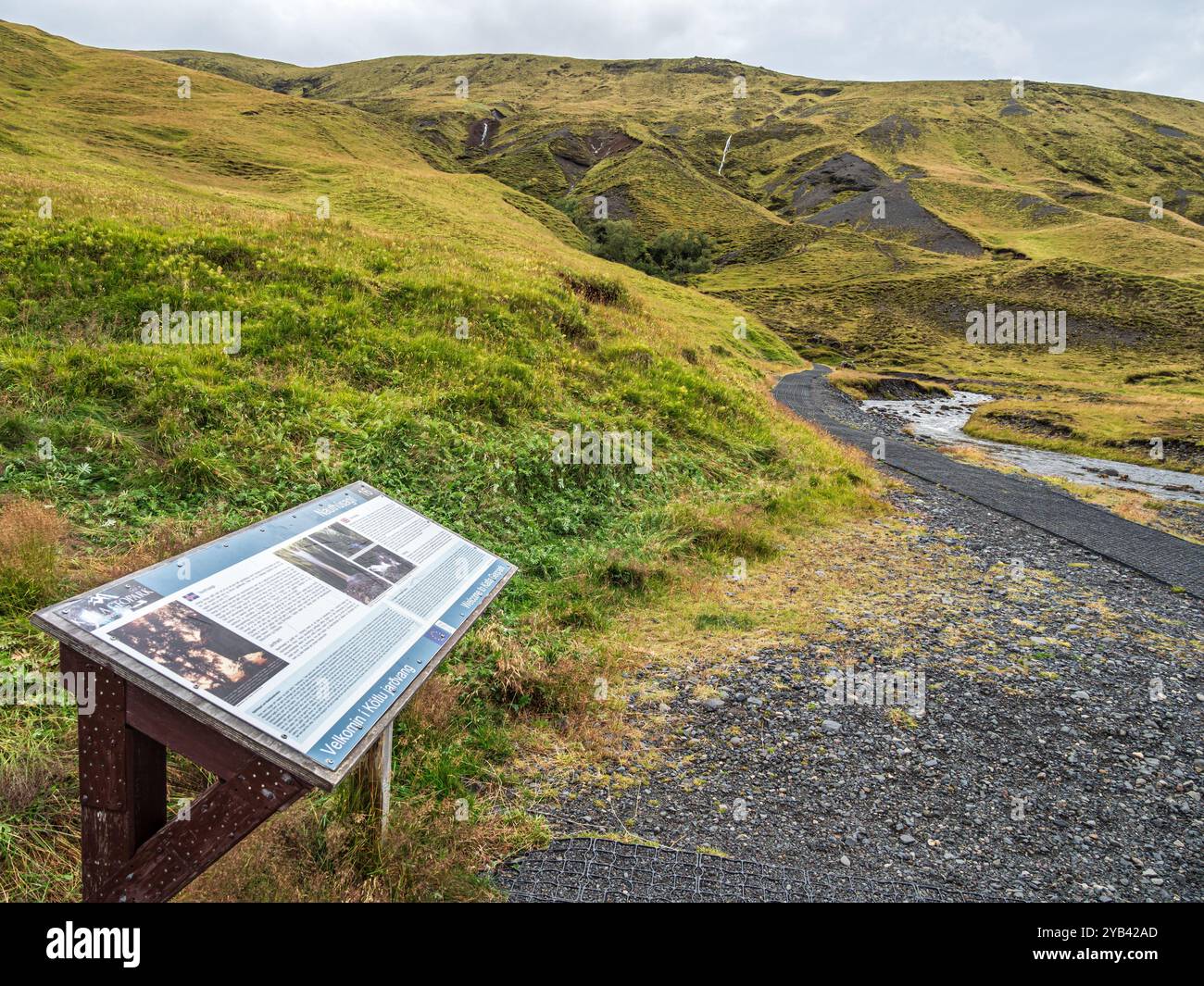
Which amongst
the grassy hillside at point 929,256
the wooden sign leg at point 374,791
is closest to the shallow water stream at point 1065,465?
the grassy hillside at point 929,256

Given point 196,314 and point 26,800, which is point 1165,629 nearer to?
point 26,800

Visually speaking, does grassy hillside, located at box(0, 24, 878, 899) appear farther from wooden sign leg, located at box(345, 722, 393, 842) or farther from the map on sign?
the map on sign

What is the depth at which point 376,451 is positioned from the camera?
1118 centimetres

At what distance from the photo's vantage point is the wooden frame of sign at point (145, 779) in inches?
124

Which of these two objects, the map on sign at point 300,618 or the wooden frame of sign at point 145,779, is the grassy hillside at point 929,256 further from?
the wooden frame of sign at point 145,779

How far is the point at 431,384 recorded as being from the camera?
1363 cm

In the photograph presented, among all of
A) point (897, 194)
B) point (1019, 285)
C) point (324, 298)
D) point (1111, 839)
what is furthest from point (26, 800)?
point (897, 194)

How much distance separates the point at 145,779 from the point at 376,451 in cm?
830

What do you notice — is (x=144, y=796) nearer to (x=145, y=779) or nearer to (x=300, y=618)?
(x=145, y=779)

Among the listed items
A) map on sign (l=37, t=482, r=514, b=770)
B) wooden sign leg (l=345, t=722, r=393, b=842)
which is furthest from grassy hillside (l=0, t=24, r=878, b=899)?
map on sign (l=37, t=482, r=514, b=770)

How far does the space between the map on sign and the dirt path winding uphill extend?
15.8 metres

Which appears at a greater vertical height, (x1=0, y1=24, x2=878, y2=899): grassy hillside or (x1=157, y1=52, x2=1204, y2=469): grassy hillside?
(x1=157, y1=52, x2=1204, y2=469): grassy hillside

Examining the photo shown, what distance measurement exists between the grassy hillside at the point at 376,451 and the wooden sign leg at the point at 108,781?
1.12m

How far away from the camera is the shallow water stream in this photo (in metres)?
27.7
